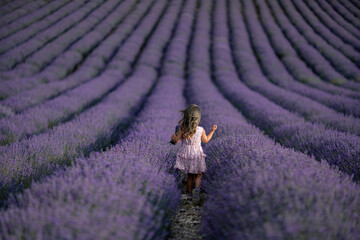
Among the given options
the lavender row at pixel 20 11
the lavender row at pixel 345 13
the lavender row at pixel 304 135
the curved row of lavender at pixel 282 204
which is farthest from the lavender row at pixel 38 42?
the lavender row at pixel 345 13

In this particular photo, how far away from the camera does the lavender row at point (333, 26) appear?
13539 millimetres

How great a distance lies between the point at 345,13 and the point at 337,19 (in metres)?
1.70

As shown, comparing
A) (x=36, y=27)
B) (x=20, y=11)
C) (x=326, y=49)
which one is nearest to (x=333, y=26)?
(x=326, y=49)

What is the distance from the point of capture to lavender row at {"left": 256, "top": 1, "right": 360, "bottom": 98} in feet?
25.9

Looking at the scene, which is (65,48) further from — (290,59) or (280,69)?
(290,59)

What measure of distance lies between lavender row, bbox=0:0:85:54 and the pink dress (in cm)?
1083

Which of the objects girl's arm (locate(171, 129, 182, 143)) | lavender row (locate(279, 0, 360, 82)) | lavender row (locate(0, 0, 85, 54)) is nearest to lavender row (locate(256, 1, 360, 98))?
lavender row (locate(279, 0, 360, 82))

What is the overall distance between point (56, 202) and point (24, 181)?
46.4 inches

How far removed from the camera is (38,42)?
37.1ft

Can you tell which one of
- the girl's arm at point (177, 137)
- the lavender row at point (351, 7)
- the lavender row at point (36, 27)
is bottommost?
the girl's arm at point (177, 137)

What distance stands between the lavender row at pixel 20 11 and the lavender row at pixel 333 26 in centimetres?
1927

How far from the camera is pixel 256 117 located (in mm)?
4902

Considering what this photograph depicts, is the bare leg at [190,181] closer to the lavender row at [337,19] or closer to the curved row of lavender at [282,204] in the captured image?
the curved row of lavender at [282,204]

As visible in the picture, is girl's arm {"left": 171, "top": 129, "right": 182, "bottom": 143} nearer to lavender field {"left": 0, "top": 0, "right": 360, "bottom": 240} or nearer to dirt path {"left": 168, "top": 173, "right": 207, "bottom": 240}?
lavender field {"left": 0, "top": 0, "right": 360, "bottom": 240}
